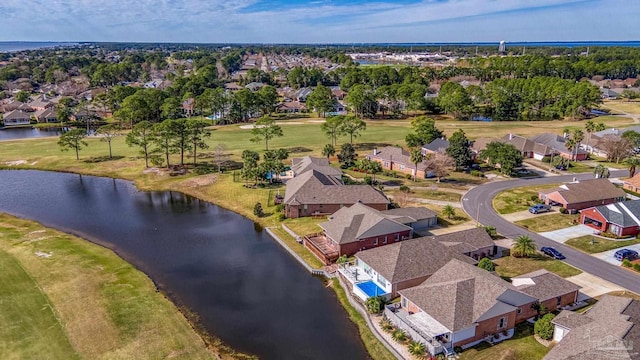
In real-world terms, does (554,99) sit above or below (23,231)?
above

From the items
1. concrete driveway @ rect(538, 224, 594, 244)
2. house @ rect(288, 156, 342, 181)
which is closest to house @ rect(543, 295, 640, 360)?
concrete driveway @ rect(538, 224, 594, 244)

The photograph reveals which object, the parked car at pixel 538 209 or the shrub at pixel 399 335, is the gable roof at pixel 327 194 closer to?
the parked car at pixel 538 209

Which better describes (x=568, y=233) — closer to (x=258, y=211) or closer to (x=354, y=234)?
(x=354, y=234)

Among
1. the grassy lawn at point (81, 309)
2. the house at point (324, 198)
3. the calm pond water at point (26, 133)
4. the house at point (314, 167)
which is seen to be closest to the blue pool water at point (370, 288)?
the grassy lawn at point (81, 309)

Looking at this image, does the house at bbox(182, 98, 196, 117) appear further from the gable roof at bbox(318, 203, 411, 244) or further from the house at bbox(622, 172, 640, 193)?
the house at bbox(622, 172, 640, 193)

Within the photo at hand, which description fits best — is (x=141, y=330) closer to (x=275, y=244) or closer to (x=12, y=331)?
(x=12, y=331)

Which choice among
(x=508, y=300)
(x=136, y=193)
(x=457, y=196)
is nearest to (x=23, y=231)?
(x=136, y=193)

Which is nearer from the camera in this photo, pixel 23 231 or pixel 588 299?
pixel 588 299

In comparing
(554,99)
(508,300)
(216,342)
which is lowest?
(216,342)
